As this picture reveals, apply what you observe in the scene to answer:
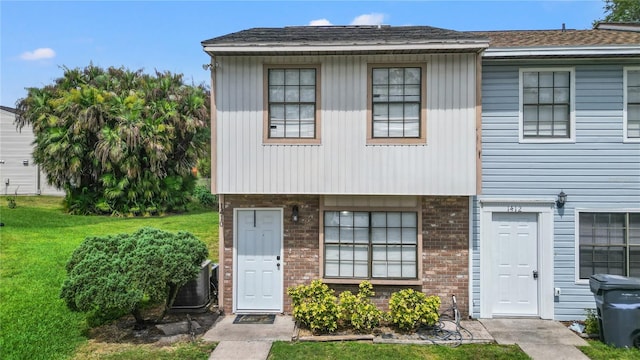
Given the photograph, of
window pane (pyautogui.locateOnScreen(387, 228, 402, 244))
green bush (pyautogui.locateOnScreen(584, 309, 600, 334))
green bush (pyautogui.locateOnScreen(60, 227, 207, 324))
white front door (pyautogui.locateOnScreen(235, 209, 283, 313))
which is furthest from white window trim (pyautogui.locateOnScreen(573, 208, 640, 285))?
green bush (pyautogui.locateOnScreen(60, 227, 207, 324))

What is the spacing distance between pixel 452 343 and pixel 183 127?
18.8m

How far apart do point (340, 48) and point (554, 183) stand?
518cm

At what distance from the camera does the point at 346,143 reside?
25.8 ft

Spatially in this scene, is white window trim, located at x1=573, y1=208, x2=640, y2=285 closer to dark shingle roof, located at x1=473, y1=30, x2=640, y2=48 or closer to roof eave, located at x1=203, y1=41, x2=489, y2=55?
dark shingle roof, located at x1=473, y1=30, x2=640, y2=48

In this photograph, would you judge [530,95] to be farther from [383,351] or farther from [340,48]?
[383,351]

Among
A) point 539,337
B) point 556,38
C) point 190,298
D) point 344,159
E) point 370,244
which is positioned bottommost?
point 539,337

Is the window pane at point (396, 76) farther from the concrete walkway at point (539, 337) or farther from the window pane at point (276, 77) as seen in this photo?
the concrete walkway at point (539, 337)

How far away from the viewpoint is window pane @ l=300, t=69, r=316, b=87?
8039 mm

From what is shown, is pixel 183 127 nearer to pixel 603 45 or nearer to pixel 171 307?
pixel 171 307

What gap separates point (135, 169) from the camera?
774 inches

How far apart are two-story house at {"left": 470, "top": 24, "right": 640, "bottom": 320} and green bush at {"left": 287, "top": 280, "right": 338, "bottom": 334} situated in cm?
305

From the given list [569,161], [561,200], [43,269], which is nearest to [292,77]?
[569,161]

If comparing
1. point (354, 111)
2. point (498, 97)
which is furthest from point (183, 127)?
point (498, 97)

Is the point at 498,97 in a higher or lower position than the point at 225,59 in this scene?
lower
